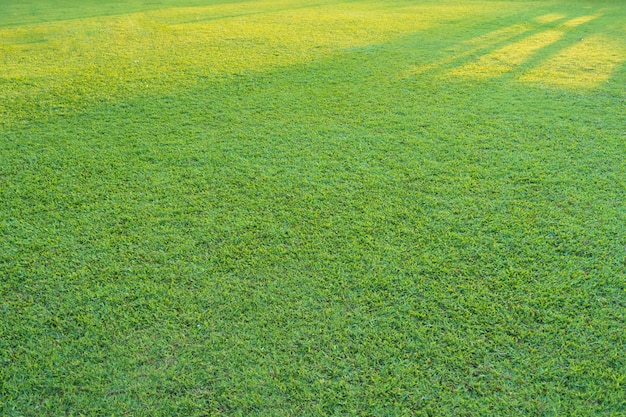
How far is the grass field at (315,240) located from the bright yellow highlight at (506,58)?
0.24 feet

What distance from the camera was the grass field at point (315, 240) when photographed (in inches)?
56.1

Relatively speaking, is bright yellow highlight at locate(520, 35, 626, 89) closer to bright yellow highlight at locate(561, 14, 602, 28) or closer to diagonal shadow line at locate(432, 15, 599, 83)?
diagonal shadow line at locate(432, 15, 599, 83)

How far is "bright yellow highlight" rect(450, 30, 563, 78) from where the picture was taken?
3812 mm

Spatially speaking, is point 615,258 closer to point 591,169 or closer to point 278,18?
point 591,169

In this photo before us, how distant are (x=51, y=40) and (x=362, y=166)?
426 centimetres

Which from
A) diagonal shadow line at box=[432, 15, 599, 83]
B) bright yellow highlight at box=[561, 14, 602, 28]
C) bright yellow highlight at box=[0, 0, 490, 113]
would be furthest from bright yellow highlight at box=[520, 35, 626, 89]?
bright yellow highlight at box=[0, 0, 490, 113]

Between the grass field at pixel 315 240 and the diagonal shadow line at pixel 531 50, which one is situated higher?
the diagonal shadow line at pixel 531 50

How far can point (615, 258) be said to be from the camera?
1843mm

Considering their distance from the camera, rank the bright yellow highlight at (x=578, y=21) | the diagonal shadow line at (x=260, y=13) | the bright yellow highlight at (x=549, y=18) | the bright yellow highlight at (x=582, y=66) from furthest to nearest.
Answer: the diagonal shadow line at (x=260, y=13) < the bright yellow highlight at (x=549, y=18) < the bright yellow highlight at (x=578, y=21) < the bright yellow highlight at (x=582, y=66)

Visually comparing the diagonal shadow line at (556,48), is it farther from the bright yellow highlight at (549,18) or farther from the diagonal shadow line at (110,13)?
the diagonal shadow line at (110,13)

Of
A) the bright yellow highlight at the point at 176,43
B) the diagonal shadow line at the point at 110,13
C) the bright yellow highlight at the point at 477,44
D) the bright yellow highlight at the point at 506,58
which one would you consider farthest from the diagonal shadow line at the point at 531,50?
the diagonal shadow line at the point at 110,13

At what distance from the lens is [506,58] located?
415 cm

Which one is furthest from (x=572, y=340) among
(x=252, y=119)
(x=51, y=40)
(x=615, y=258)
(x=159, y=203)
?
(x=51, y=40)

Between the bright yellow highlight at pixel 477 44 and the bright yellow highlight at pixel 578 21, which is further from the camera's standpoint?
the bright yellow highlight at pixel 578 21
